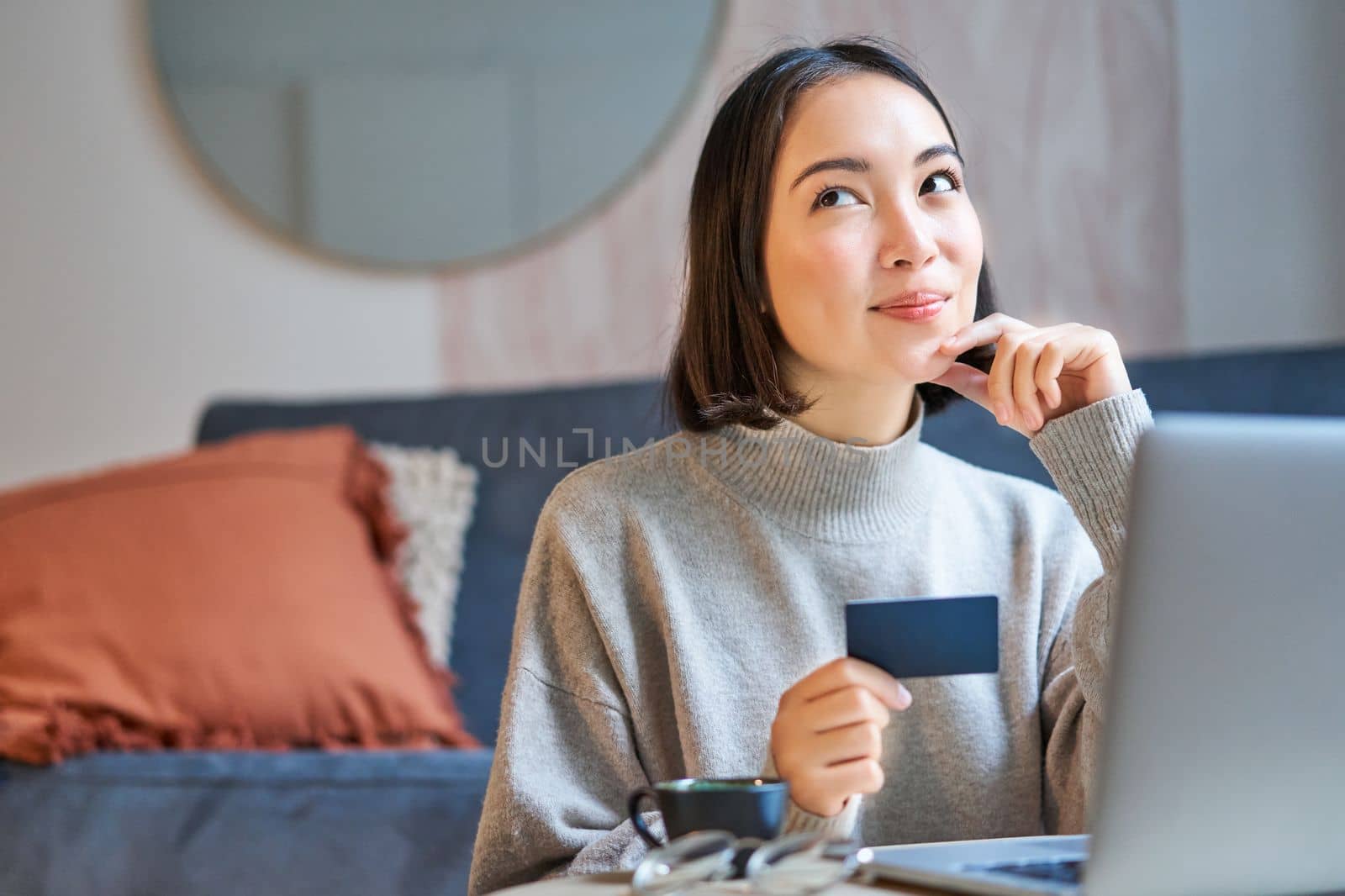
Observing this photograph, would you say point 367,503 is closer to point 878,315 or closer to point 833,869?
point 878,315

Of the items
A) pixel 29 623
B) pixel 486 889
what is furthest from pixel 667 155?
pixel 486 889

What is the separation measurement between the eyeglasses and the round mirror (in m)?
1.81

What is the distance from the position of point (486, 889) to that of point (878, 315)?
522mm

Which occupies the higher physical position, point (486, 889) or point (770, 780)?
point (770, 780)

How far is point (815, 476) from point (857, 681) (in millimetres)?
312

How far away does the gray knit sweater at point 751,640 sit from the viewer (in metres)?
1.01

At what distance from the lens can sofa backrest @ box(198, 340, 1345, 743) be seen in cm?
172

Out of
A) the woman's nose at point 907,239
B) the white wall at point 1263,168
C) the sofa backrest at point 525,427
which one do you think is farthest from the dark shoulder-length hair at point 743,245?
the white wall at point 1263,168

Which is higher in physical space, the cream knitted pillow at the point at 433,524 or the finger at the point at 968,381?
the finger at the point at 968,381

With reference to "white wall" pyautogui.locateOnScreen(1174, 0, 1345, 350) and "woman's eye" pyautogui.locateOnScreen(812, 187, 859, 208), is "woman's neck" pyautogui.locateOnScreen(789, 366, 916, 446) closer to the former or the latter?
"woman's eye" pyautogui.locateOnScreen(812, 187, 859, 208)

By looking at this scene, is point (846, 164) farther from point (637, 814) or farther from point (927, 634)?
point (637, 814)

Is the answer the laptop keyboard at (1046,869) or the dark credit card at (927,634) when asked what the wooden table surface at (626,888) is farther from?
the dark credit card at (927,634)

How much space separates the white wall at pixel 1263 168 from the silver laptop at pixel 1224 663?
5.70 ft

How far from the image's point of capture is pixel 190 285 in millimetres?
2459
